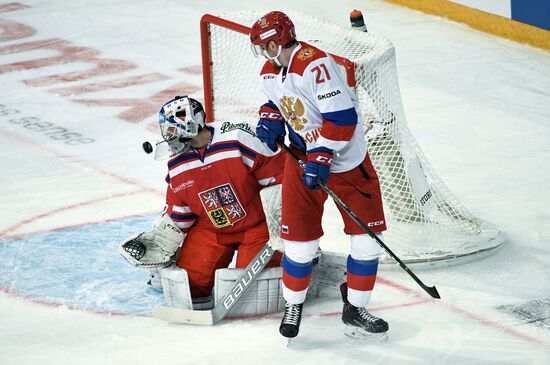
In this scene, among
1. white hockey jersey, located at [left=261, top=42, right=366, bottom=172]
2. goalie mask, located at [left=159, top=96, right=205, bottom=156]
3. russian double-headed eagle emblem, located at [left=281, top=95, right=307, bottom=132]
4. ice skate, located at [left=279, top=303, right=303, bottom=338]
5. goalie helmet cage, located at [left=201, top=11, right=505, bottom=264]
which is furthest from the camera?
goalie helmet cage, located at [left=201, top=11, right=505, bottom=264]

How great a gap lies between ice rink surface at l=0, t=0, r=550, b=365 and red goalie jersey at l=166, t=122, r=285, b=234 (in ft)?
1.40

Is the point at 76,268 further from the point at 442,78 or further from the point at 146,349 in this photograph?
the point at 442,78

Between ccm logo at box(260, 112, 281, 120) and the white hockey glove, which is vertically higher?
ccm logo at box(260, 112, 281, 120)

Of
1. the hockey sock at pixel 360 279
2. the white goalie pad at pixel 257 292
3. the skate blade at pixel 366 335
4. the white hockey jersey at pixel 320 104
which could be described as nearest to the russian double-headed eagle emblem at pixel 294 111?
the white hockey jersey at pixel 320 104

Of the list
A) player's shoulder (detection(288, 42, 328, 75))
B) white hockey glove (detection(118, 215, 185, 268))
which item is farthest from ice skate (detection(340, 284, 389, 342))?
player's shoulder (detection(288, 42, 328, 75))

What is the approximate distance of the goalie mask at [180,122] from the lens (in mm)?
3881

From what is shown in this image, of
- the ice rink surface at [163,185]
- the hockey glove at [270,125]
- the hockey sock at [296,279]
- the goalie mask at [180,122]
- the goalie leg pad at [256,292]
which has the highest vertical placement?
the hockey glove at [270,125]

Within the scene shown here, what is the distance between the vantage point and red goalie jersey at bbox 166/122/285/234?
4000 millimetres

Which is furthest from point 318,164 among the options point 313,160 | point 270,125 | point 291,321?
point 291,321

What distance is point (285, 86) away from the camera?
3553 millimetres

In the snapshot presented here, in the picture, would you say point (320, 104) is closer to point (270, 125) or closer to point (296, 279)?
point (270, 125)

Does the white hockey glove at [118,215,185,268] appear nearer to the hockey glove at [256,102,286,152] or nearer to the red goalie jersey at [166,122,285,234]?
the red goalie jersey at [166,122,285,234]

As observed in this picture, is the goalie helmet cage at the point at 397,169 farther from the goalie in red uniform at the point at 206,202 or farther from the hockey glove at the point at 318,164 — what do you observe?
the hockey glove at the point at 318,164

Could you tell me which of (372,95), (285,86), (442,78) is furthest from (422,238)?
(442,78)
